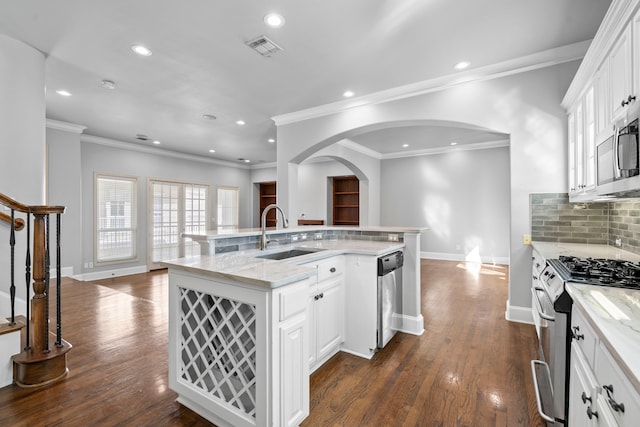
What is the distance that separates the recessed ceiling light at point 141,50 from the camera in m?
2.80

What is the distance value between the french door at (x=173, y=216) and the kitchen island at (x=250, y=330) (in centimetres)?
552

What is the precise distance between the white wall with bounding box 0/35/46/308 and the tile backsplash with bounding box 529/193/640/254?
5012 mm

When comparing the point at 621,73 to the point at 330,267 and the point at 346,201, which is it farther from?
the point at 346,201

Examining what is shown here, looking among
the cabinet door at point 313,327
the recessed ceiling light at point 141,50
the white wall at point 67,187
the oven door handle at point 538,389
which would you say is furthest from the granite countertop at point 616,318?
the white wall at point 67,187

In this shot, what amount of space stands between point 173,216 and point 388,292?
256 inches

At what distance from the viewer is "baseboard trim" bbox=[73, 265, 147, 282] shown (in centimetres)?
587

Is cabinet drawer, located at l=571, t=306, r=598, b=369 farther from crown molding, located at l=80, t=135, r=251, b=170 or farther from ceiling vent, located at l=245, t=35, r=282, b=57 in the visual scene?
crown molding, located at l=80, t=135, r=251, b=170

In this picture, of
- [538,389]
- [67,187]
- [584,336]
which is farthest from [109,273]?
[584,336]

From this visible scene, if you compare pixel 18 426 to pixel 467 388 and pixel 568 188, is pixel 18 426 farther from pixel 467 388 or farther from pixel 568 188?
pixel 568 188

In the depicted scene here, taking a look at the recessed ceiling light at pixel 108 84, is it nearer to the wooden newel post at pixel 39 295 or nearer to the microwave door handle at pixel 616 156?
the wooden newel post at pixel 39 295

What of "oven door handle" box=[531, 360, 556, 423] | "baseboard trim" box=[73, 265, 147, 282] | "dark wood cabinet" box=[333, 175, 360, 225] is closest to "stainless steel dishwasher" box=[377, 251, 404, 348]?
"oven door handle" box=[531, 360, 556, 423]

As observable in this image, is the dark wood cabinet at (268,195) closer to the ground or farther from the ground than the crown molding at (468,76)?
closer to the ground

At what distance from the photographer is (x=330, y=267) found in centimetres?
247

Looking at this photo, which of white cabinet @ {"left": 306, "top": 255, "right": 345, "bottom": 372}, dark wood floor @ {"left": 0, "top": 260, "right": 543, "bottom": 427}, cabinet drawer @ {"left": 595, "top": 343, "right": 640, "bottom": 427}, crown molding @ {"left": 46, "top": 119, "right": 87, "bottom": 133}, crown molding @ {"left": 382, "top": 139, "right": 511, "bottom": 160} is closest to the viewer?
cabinet drawer @ {"left": 595, "top": 343, "right": 640, "bottom": 427}
